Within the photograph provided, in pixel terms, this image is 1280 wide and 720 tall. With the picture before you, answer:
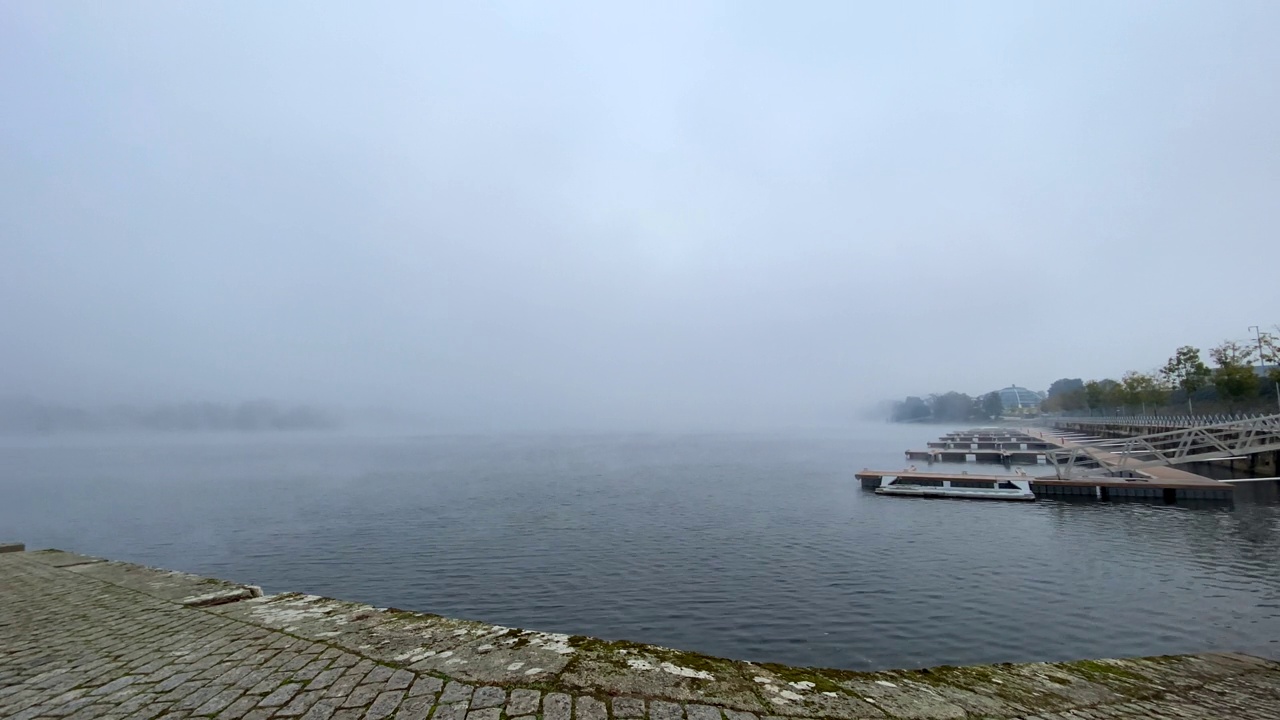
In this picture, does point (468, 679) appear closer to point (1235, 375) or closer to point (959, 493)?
point (959, 493)

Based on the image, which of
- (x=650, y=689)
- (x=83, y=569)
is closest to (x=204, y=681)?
(x=650, y=689)

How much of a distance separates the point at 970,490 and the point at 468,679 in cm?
4231

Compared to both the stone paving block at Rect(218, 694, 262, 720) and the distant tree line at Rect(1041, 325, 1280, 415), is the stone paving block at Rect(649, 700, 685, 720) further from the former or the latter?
the distant tree line at Rect(1041, 325, 1280, 415)

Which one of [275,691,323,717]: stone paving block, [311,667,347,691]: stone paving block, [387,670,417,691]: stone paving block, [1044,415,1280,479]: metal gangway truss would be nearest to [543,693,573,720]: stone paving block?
[387,670,417,691]: stone paving block

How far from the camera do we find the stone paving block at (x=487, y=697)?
4.97 meters

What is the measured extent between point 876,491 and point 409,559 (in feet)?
110

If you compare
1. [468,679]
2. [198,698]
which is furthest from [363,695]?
[198,698]

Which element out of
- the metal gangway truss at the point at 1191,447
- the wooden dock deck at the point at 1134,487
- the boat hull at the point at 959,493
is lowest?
the boat hull at the point at 959,493

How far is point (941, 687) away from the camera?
589 centimetres

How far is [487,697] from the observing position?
16.8 feet

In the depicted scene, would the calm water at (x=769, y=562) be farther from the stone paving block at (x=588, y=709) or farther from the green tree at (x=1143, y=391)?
the green tree at (x=1143, y=391)

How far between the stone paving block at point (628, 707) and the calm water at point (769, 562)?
9.58m

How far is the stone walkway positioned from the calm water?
6.89m

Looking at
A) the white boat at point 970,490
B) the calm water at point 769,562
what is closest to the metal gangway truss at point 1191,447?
the calm water at point 769,562
